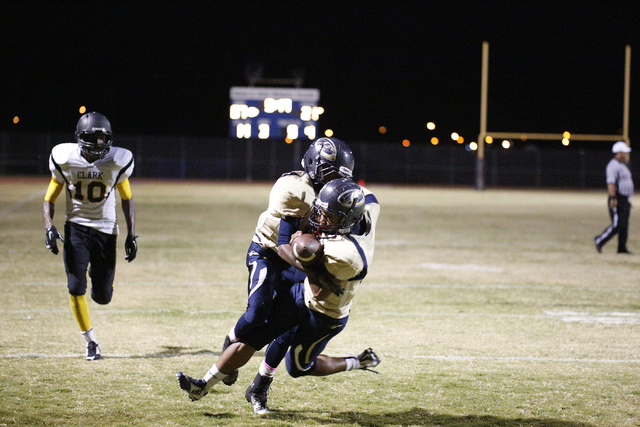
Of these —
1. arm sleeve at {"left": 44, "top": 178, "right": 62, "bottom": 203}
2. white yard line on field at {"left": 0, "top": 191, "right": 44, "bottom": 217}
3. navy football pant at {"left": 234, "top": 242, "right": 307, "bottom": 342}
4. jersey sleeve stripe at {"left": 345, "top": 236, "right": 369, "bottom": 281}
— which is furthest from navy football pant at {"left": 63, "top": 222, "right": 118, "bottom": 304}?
white yard line on field at {"left": 0, "top": 191, "right": 44, "bottom": 217}

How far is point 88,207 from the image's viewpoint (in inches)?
211

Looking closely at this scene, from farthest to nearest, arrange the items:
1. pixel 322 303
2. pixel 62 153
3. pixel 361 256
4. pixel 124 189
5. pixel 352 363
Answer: pixel 124 189 → pixel 62 153 → pixel 352 363 → pixel 322 303 → pixel 361 256

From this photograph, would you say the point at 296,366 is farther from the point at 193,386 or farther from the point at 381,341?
the point at 381,341

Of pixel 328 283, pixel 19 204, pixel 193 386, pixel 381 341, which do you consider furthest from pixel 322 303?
pixel 19 204

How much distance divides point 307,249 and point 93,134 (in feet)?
7.53

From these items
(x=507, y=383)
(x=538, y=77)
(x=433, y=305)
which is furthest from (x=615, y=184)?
(x=538, y=77)

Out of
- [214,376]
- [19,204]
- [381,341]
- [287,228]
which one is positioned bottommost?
[19,204]

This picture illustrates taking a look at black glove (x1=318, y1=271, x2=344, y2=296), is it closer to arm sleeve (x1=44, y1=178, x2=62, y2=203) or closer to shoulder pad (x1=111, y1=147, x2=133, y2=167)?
shoulder pad (x1=111, y1=147, x2=133, y2=167)

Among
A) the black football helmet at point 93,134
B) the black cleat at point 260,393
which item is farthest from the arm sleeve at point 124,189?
the black cleat at point 260,393

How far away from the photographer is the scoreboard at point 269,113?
35.8 m

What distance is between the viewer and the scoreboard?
35781 millimetres

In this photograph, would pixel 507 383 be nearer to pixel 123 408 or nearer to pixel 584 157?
pixel 123 408

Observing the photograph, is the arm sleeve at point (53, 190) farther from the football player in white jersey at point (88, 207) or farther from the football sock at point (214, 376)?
the football sock at point (214, 376)

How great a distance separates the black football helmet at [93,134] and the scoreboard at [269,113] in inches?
1207
